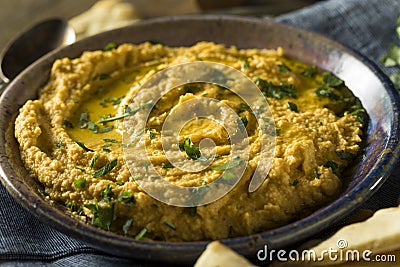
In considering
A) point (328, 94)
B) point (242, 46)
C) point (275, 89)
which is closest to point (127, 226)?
point (275, 89)

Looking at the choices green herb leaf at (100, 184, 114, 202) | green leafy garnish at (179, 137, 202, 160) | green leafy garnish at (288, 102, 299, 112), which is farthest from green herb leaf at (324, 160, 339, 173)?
green herb leaf at (100, 184, 114, 202)

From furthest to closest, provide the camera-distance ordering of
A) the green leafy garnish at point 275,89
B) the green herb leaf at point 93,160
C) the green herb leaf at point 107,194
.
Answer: the green leafy garnish at point 275,89 < the green herb leaf at point 93,160 < the green herb leaf at point 107,194

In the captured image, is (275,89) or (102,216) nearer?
(102,216)

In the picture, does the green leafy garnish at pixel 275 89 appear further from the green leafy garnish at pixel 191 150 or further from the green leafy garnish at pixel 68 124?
the green leafy garnish at pixel 68 124

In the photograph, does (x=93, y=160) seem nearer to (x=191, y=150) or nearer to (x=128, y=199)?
(x=128, y=199)

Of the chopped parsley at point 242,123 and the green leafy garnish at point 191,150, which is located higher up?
the chopped parsley at point 242,123

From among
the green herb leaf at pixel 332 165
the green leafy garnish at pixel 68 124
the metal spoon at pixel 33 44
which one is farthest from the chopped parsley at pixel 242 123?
the metal spoon at pixel 33 44

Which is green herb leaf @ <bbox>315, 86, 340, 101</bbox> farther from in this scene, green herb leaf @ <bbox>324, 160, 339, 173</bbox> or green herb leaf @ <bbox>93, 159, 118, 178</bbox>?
green herb leaf @ <bbox>93, 159, 118, 178</bbox>

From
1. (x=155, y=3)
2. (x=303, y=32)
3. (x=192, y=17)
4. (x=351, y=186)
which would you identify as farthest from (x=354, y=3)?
(x=351, y=186)
